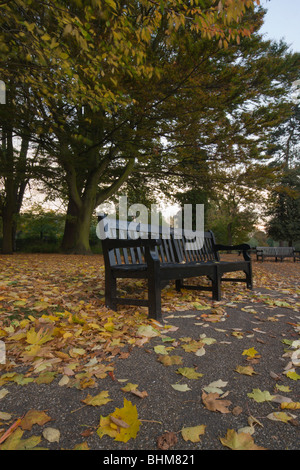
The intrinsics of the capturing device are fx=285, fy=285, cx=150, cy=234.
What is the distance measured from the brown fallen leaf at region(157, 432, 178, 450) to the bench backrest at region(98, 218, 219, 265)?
1.95 m

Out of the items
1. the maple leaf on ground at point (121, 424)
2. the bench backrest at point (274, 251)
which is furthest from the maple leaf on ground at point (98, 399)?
the bench backrest at point (274, 251)

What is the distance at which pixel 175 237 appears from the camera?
4.74 m

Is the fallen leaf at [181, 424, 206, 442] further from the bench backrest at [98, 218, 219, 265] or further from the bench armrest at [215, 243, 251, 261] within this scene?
the bench armrest at [215, 243, 251, 261]

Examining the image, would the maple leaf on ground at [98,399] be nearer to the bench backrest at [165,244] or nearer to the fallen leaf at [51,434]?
the fallen leaf at [51,434]

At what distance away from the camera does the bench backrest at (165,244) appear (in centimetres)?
353

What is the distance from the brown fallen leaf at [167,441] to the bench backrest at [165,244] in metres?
1.95

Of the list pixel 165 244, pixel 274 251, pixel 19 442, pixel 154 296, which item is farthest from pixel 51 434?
pixel 274 251

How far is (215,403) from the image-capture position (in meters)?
1.51

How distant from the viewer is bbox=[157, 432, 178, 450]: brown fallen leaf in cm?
122

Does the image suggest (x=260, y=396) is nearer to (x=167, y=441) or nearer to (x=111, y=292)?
(x=167, y=441)

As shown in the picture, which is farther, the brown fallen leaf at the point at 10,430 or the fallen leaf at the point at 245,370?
the fallen leaf at the point at 245,370

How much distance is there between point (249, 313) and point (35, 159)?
34.4 ft

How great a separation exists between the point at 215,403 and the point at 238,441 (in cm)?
28

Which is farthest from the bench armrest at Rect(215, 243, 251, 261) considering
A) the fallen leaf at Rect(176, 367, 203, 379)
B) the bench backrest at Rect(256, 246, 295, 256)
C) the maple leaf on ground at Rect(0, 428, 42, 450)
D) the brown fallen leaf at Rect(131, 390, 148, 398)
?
the bench backrest at Rect(256, 246, 295, 256)
